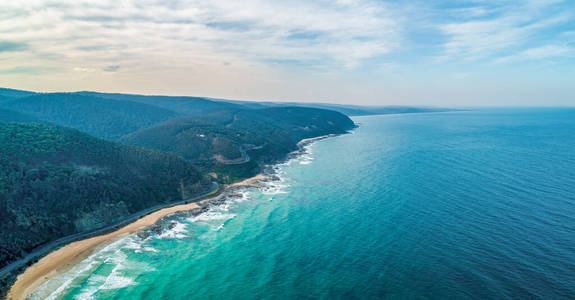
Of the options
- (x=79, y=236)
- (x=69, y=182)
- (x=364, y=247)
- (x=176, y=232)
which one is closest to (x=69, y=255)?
(x=79, y=236)

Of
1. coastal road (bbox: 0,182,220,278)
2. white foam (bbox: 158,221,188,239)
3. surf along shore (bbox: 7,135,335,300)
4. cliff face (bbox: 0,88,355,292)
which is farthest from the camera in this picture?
white foam (bbox: 158,221,188,239)

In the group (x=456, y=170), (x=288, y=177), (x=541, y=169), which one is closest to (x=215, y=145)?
(x=288, y=177)

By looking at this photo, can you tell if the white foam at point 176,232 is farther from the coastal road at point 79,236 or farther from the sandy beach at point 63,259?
the coastal road at point 79,236

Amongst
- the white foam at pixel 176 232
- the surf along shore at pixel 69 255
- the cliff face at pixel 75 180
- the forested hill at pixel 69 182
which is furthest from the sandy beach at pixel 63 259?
the white foam at pixel 176 232

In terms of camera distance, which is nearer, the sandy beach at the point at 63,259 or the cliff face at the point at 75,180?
the sandy beach at the point at 63,259

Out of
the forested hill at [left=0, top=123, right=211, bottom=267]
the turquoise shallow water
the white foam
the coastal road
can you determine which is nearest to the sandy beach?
the coastal road

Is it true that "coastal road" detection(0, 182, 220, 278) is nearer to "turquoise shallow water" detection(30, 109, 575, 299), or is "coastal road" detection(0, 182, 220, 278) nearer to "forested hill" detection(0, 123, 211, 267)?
"forested hill" detection(0, 123, 211, 267)

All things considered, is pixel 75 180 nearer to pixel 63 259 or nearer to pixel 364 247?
pixel 63 259
